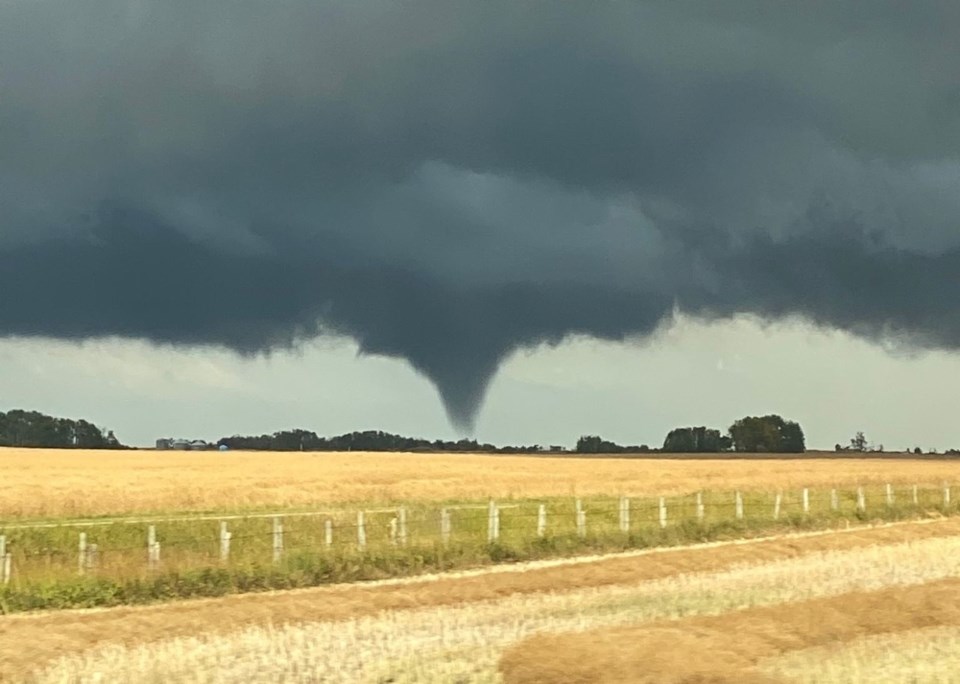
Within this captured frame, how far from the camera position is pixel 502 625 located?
2075 cm

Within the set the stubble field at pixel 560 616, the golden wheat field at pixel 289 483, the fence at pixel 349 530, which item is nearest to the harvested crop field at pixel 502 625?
the stubble field at pixel 560 616

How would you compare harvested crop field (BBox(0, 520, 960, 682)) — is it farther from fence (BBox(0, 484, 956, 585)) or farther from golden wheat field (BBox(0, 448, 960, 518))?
golden wheat field (BBox(0, 448, 960, 518))

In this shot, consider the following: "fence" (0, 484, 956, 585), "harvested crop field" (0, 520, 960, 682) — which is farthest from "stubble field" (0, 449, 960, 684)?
"fence" (0, 484, 956, 585)

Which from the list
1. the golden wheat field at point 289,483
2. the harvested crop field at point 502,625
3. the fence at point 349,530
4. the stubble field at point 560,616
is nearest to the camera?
the stubble field at point 560,616

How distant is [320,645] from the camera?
1884 centimetres

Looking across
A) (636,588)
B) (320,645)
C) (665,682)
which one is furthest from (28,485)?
(665,682)

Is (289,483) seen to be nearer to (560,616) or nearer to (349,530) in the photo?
(349,530)

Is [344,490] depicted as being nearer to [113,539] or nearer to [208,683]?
[113,539]

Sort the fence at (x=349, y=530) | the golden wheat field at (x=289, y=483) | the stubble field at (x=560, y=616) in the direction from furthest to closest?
the golden wheat field at (x=289, y=483), the fence at (x=349, y=530), the stubble field at (x=560, y=616)

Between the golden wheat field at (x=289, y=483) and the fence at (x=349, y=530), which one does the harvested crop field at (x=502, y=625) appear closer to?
the fence at (x=349, y=530)

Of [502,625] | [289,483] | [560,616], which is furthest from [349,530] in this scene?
[289,483]

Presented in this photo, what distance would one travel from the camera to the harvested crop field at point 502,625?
628 inches

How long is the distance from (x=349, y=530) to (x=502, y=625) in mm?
22785

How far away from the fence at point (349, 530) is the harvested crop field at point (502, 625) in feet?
17.7
